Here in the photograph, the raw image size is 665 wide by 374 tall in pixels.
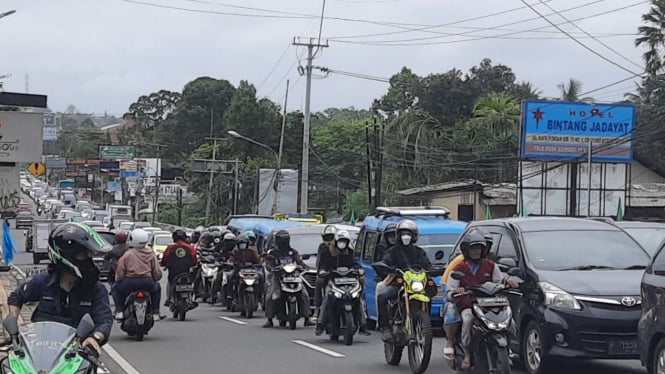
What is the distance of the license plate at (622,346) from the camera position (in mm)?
10884

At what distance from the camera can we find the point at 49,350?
238 inches

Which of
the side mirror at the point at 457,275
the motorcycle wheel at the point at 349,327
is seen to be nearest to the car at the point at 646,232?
the motorcycle wheel at the point at 349,327

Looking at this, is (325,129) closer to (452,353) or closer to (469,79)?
(469,79)

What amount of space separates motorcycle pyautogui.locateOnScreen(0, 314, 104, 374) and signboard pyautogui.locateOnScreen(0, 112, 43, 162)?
33.5 meters

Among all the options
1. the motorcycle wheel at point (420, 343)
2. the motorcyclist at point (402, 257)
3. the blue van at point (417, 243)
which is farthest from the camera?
the blue van at point (417, 243)

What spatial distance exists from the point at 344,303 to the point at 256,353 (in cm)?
148

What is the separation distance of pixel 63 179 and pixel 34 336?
501 feet

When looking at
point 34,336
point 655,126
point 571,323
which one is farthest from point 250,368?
point 655,126

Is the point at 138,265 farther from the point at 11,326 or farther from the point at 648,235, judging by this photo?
the point at 11,326

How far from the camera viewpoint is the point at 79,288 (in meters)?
7.10

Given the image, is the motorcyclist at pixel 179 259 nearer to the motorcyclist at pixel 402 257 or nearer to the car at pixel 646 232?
the motorcyclist at pixel 402 257

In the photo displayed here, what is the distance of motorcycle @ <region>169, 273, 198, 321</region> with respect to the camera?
1905 centimetres

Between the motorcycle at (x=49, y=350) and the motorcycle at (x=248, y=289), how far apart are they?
13.5 m

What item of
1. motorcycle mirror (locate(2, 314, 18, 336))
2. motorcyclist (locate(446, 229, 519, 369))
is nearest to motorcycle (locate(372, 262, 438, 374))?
motorcyclist (locate(446, 229, 519, 369))
